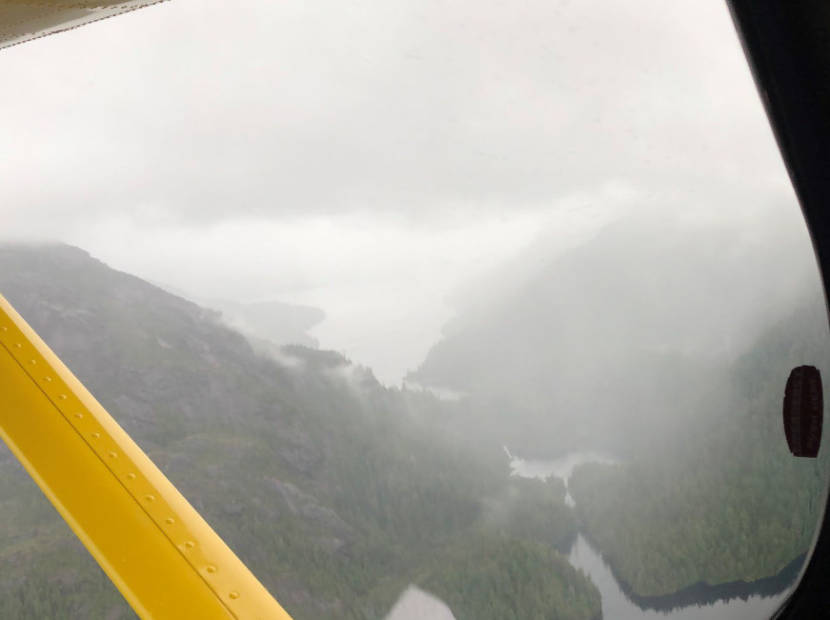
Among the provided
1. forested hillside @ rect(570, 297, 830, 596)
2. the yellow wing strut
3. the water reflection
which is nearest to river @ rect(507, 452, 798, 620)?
the water reflection

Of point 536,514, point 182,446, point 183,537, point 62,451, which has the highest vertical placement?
point 62,451

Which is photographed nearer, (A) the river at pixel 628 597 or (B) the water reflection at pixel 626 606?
(A) the river at pixel 628 597

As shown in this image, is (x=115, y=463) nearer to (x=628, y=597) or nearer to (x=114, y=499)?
(x=114, y=499)

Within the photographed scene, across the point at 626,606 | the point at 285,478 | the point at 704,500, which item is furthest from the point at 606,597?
the point at 285,478

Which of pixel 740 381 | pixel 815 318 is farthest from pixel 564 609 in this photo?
pixel 815 318

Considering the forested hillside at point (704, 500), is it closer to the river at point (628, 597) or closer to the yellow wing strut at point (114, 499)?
the river at point (628, 597)

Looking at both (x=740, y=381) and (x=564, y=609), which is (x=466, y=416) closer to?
(x=564, y=609)

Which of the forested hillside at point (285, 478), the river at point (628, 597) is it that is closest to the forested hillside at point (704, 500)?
the river at point (628, 597)
